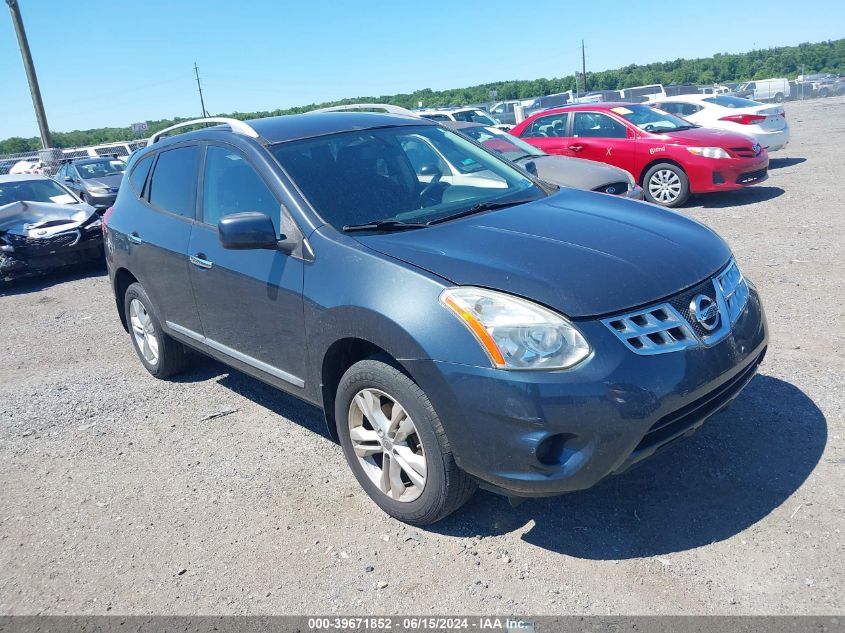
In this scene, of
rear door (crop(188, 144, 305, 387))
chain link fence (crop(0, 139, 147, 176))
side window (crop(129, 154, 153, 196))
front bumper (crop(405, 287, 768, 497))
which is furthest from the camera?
chain link fence (crop(0, 139, 147, 176))

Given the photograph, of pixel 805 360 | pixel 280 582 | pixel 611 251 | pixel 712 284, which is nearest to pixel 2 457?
pixel 280 582

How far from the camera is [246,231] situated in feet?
11.4

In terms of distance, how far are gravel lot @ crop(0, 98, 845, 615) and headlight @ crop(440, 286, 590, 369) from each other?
36.8 inches

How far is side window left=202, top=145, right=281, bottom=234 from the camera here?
3.86 m

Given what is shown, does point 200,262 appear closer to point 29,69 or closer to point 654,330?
point 654,330

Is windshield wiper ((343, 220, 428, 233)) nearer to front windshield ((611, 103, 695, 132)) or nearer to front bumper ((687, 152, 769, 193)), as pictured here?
front bumper ((687, 152, 769, 193))

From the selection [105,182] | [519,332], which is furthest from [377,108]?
[105,182]

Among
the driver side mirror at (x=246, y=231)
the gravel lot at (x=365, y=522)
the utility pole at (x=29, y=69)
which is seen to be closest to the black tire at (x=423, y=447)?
the gravel lot at (x=365, y=522)

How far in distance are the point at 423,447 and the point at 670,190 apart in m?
9.02

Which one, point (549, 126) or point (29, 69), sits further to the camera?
point (29, 69)

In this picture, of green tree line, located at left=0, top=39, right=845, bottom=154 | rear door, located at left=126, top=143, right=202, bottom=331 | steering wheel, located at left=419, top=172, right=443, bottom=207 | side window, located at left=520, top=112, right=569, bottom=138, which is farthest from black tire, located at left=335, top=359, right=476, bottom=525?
green tree line, located at left=0, top=39, right=845, bottom=154

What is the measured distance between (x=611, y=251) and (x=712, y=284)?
0.47 meters

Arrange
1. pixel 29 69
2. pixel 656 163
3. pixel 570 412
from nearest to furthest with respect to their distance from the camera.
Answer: pixel 570 412 → pixel 656 163 → pixel 29 69

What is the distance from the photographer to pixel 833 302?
18.6 ft
